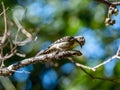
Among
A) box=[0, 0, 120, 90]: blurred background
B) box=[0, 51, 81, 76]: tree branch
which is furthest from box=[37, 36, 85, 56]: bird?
box=[0, 0, 120, 90]: blurred background

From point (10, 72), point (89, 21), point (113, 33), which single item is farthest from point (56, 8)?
point (10, 72)

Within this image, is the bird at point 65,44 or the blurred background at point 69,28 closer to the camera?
the bird at point 65,44

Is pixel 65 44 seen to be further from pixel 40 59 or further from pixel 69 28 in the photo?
pixel 69 28

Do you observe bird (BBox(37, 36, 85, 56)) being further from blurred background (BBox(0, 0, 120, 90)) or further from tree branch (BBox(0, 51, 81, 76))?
blurred background (BBox(0, 0, 120, 90))

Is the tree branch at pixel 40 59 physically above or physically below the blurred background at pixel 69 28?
above

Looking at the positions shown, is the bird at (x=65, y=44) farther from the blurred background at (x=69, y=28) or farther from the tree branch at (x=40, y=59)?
the blurred background at (x=69, y=28)

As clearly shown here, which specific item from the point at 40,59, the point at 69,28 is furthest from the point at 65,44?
the point at 69,28

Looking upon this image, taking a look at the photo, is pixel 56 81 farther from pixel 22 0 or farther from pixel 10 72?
pixel 10 72

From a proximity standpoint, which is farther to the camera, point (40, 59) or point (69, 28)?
point (69, 28)

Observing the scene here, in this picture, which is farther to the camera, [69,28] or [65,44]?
[69,28]

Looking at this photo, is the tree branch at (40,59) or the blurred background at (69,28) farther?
the blurred background at (69,28)

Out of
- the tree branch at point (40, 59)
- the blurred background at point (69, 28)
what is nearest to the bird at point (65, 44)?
the tree branch at point (40, 59)
